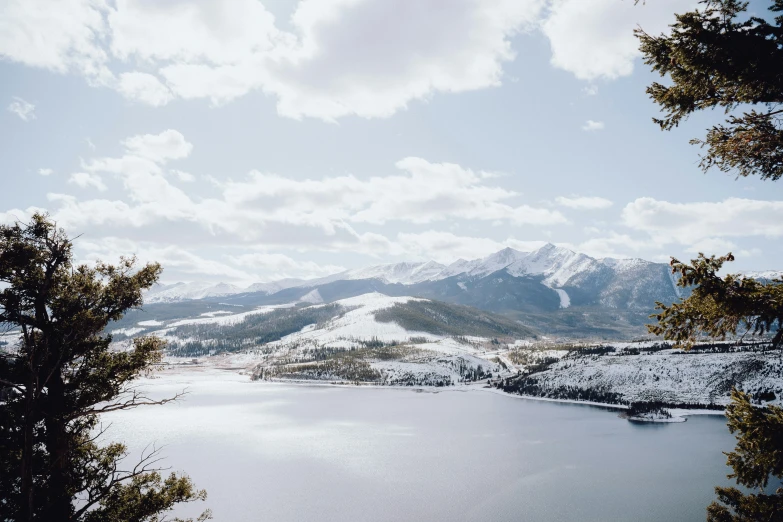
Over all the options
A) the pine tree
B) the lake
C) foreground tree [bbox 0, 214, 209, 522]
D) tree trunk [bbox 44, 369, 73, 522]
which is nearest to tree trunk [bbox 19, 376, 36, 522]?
foreground tree [bbox 0, 214, 209, 522]

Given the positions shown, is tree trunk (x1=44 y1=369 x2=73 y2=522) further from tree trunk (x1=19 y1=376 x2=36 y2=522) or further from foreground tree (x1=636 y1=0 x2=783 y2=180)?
foreground tree (x1=636 y1=0 x2=783 y2=180)

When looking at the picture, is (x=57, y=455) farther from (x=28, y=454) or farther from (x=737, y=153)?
(x=737, y=153)

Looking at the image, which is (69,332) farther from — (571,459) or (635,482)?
(571,459)

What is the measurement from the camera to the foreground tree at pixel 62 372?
1152cm

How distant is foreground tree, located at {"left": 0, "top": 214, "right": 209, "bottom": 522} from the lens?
11.5m

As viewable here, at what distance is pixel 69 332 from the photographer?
12664 millimetres

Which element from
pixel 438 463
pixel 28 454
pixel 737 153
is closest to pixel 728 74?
pixel 737 153

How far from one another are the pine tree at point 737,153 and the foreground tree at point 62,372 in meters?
14.5

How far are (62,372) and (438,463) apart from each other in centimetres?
9696

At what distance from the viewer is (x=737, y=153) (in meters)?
11.5

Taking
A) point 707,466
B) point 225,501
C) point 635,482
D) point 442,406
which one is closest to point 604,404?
point 442,406

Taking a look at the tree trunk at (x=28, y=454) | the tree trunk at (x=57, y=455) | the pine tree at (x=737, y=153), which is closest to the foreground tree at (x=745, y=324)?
the pine tree at (x=737, y=153)

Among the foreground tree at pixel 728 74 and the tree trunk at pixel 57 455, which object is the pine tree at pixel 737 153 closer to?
the foreground tree at pixel 728 74

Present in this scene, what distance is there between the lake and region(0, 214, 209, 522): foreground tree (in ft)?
198
